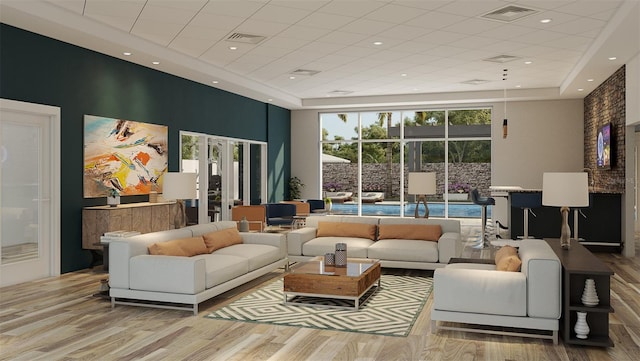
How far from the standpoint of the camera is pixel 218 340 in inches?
178

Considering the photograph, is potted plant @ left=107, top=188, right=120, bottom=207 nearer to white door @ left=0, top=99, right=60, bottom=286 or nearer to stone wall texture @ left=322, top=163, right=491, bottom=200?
white door @ left=0, top=99, right=60, bottom=286

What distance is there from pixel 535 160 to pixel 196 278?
10.8 metres

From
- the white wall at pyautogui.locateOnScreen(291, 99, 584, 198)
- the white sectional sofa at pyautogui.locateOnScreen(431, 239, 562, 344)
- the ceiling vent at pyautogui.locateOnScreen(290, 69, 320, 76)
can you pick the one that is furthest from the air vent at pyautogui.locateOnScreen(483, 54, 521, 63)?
the white sectional sofa at pyautogui.locateOnScreen(431, 239, 562, 344)

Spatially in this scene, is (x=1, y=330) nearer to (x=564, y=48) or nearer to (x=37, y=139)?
(x=37, y=139)

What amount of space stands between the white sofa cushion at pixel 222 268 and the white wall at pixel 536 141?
9.51m

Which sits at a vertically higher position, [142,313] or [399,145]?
[399,145]

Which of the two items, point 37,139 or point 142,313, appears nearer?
point 142,313

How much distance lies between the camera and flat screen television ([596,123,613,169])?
9.77 metres

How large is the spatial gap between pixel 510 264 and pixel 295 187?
427 inches

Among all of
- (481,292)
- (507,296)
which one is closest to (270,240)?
(481,292)

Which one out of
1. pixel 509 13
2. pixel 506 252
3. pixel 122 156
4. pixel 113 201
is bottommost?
pixel 506 252

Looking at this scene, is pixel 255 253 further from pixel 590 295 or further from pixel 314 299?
pixel 590 295

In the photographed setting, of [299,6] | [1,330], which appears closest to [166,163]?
[299,6]

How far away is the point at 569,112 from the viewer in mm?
13438
